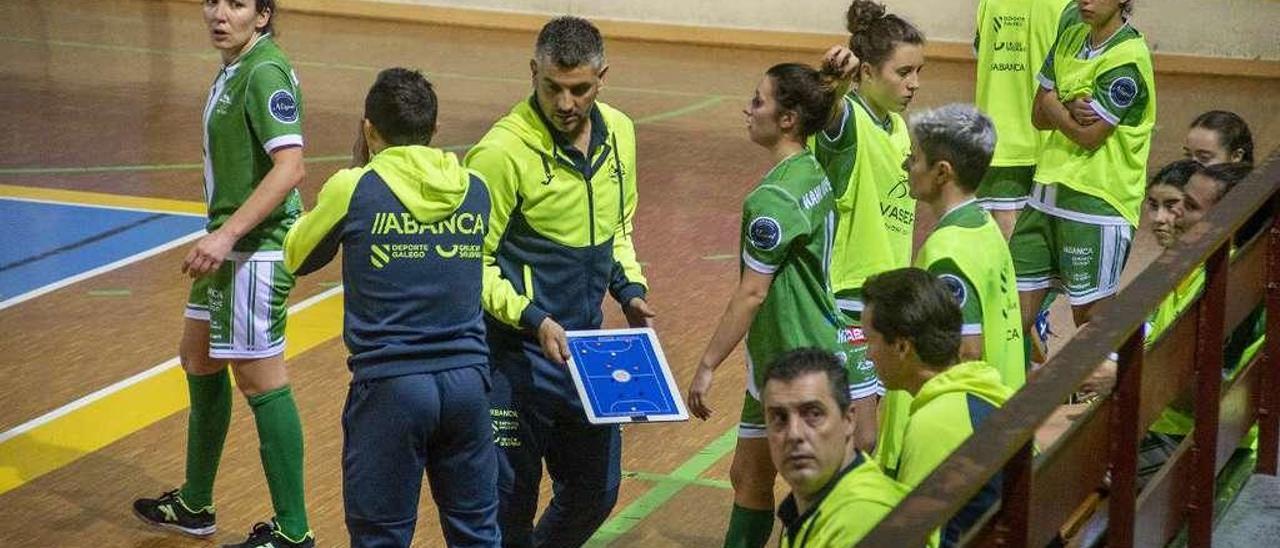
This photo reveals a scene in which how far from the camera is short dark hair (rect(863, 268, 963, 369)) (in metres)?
4.35

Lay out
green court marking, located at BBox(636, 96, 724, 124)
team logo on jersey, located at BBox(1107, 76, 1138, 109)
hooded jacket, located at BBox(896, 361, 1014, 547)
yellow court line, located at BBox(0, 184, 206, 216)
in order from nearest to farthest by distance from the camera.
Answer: hooded jacket, located at BBox(896, 361, 1014, 547) → team logo on jersey, located at BBox(1107, 76, 1138, 109) → yellow court line, located at BBox(0, 184, 206, 216) → green court marking, located at BBox(636, 96, 724, 124)

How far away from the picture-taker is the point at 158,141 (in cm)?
1412

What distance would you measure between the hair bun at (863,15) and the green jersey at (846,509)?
280 centimetres

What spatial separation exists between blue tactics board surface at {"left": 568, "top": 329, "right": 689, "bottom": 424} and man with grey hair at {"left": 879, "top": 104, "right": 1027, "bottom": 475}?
2.21 ft

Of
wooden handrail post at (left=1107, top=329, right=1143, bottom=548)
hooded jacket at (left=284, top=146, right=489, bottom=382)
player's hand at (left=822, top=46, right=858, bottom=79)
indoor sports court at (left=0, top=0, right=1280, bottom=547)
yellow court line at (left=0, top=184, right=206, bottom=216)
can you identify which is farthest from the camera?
yellow court line at (left=0, top=184, right=206, bottom=216)

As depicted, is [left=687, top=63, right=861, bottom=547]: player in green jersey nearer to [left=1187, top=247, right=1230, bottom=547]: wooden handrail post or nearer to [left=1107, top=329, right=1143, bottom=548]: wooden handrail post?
[left=1187, top=247, right=1230, bottom=547]: wooden handrail post

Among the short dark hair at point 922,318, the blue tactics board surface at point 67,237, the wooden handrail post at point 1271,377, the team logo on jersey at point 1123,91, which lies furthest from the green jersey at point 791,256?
the blue tactics board surface at point 67,237

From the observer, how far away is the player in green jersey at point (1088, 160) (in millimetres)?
7434

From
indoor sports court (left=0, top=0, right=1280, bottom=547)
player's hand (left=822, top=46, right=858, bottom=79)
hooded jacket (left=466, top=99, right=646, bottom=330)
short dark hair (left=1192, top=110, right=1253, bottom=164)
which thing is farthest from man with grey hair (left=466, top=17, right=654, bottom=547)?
short dark hair (left=1192, top=110, right=1253, bottom=164)

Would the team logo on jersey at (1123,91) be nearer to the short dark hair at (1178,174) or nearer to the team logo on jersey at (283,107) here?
the short dark hair at (1178,174)

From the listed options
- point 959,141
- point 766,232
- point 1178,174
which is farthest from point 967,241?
point 1178,174

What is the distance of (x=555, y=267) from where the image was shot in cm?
558

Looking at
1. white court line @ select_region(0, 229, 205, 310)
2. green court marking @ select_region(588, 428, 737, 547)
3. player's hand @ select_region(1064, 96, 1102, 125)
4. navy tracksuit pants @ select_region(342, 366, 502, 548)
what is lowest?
green court marking @ select_region(588, 428, 737, 547)

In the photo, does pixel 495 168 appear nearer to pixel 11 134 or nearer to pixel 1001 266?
pixel 1001 266
